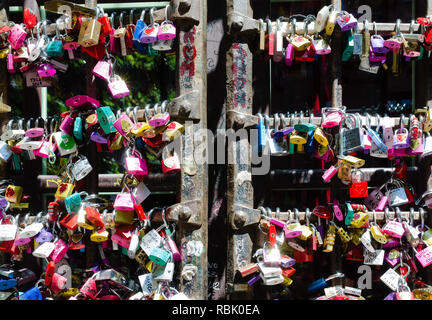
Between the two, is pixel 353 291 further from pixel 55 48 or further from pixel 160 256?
pixel 55 48

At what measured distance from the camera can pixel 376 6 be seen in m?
2.17

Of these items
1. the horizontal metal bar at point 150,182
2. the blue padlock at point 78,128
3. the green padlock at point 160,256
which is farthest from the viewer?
the horizontal metal bar at point 150,182

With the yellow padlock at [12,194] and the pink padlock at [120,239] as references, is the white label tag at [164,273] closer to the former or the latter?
the pink padlock at [120,239]

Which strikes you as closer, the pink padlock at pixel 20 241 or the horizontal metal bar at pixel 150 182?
the pink padlock at pixel 20 241

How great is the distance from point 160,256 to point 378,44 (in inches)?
51.1

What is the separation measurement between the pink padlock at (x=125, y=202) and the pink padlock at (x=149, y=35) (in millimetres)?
655

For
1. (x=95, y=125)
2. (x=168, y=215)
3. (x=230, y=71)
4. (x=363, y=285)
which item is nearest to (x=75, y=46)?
(x=95, y=125)

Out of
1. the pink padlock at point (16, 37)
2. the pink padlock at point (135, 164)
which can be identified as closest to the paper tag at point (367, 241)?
the pink padlock at point (135, 164)

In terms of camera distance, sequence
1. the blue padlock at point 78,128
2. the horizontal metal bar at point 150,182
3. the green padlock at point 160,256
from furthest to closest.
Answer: the horizontal metal bar at point 150,182 < the blue padlock at point 78,128 < the green padlock at point 160,256

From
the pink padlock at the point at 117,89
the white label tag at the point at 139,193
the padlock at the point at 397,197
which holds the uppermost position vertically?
the pink padlock at the point at 117,89

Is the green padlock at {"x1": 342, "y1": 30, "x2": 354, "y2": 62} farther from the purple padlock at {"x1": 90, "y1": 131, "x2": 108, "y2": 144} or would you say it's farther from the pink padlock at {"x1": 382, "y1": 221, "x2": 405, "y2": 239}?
the purple padlock at {"x1": 90, "y1": 131, "x2": 108, "y2": 144}

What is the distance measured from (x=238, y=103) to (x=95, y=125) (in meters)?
0.63

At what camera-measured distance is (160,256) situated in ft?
5.63

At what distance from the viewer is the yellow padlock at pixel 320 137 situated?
5.82ft
